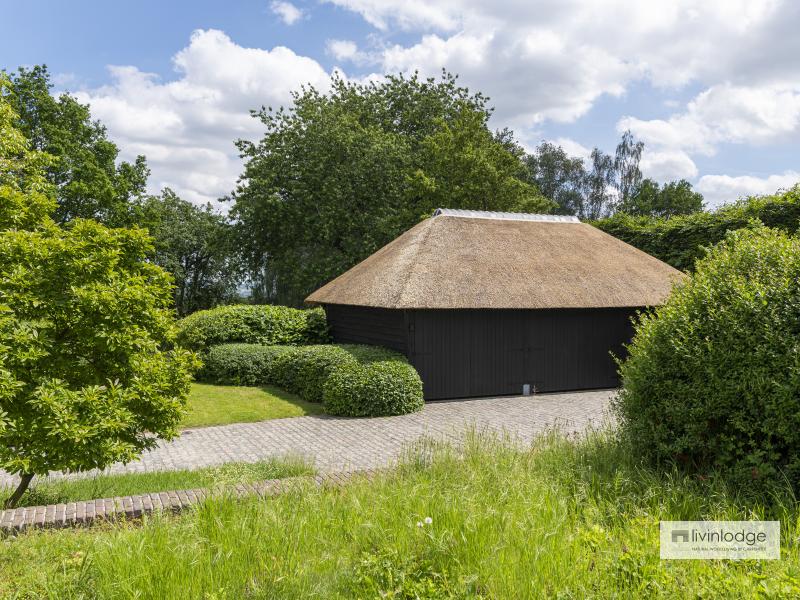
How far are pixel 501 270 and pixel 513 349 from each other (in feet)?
6.65

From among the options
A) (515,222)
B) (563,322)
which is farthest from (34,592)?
(515,222)

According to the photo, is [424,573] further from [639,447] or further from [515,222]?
[515,222]

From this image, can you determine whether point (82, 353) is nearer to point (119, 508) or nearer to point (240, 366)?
point (119, 508)

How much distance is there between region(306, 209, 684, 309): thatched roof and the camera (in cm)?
1369

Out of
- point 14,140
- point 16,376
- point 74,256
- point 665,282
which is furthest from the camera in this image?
point 665,282

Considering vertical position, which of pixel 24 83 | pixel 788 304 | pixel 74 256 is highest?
pixel 24 83

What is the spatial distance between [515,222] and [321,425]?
370 inches

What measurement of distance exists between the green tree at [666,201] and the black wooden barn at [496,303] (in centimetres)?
3140

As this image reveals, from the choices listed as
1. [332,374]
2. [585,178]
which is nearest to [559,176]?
[585,178]

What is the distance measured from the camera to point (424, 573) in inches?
162

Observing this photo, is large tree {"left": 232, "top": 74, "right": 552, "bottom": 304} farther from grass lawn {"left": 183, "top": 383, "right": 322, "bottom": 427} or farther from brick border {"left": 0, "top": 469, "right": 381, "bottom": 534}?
brick border {"left": 0, "top": 469, "right": 381, "bottom": 534}

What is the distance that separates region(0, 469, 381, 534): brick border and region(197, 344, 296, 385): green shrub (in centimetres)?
973

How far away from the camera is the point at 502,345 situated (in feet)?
47.3

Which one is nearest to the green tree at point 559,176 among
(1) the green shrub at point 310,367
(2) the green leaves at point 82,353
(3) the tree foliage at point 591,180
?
(3) the tree foliage at point 591,180
